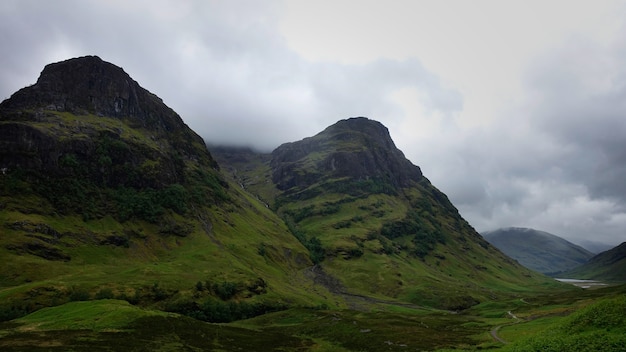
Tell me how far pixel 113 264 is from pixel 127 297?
184ft

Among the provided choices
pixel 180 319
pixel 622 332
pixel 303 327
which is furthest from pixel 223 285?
pixel 622 332

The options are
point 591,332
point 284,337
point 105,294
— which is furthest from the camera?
point 105,294

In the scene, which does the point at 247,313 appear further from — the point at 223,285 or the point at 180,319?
the point at 180,319

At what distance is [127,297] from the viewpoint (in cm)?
13425

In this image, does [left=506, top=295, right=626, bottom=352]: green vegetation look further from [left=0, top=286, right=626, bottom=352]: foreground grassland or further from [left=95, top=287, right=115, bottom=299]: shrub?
[left=95, top=287, right=115, bottom=299]: shrub

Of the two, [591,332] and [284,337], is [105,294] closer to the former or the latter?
[284,337]

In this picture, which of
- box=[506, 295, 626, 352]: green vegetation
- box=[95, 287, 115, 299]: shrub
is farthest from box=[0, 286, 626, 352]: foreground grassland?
box=[95, 287, 115, 299]: shrub

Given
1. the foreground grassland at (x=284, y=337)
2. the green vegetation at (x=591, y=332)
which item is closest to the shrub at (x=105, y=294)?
the foreground grassland at (x=284, y=337)

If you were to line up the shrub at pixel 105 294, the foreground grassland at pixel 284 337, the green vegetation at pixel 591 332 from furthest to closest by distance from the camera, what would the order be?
the shrub at pixel 105 294 → the foreground grassland at pixel 284 337 → the green vegetation at pixel 591 332

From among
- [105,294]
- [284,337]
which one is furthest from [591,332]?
[105,294]

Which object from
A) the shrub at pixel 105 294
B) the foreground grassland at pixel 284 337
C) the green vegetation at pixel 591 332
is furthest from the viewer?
the shrub at pixel 105 294

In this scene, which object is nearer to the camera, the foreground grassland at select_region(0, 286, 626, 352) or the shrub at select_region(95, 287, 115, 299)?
the foreground grassland at select_region(0, 286, 626, 352)

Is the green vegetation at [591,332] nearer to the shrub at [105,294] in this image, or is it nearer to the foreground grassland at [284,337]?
the foreground grassland at [284,337]

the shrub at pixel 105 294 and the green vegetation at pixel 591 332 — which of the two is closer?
the green vegetation at pixel 591 332
